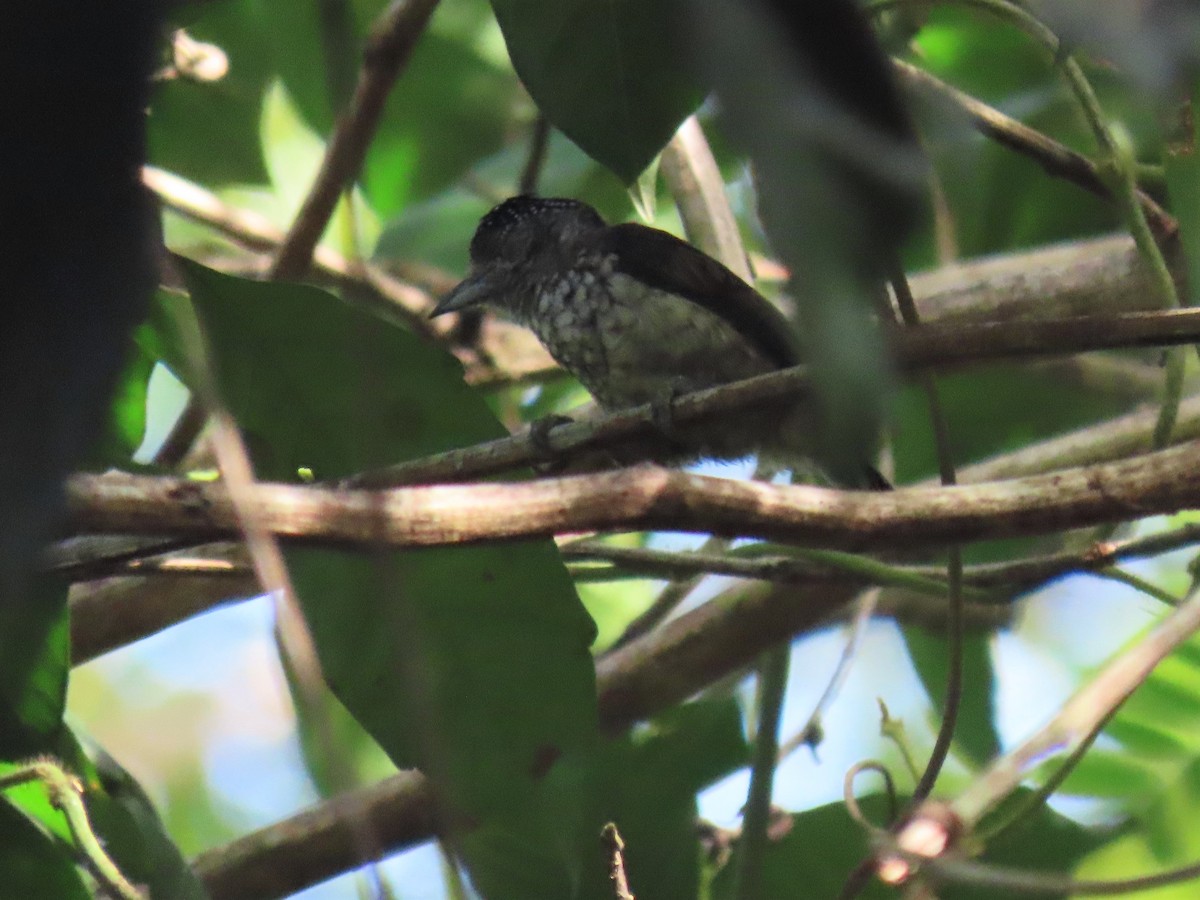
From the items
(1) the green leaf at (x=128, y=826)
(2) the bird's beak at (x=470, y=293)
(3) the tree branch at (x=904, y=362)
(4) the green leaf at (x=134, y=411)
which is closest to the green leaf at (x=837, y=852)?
(3) the tree branch at (x=904, y=362)

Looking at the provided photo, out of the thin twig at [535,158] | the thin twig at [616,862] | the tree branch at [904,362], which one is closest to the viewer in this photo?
the tree branch at [904,362]

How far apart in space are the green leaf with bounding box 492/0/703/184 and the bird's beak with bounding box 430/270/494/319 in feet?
5.60

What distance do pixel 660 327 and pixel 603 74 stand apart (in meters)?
1.38

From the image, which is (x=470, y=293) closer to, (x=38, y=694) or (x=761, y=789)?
(x=761, y=789)

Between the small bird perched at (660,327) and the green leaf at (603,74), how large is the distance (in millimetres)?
984

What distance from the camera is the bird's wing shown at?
2820mm

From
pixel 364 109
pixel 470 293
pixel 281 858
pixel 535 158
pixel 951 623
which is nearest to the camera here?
pixel 951 623

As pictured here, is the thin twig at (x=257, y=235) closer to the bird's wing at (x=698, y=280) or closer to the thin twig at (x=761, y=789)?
the bird's wing at (x=698, y=280)

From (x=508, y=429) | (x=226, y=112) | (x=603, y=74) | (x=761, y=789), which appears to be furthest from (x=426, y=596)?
(x=226, y=112)

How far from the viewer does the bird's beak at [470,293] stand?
3471 millimetres

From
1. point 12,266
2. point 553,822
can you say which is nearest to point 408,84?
point 553,822

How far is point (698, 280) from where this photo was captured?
294 cm

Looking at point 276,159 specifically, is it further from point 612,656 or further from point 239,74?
point 612,656

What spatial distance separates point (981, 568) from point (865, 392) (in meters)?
1.69
